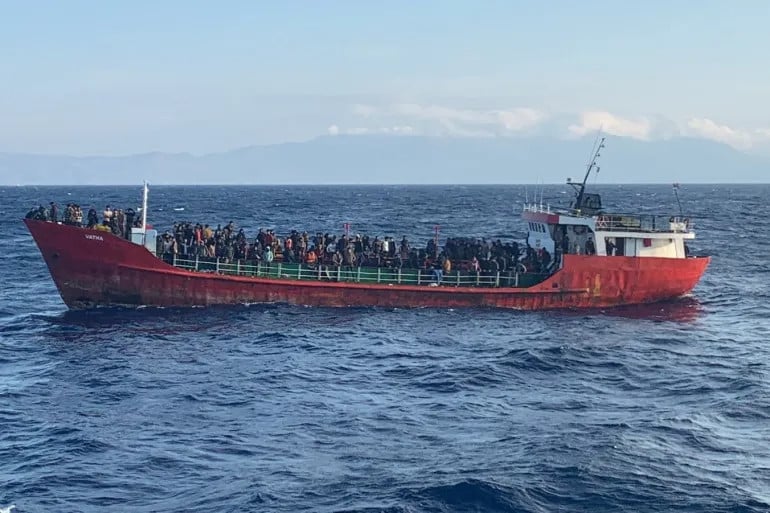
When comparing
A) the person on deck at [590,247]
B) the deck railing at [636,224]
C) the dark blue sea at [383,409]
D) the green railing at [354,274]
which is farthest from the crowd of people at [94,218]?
the deck railing at [636,224]

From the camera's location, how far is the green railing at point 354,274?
3734 cm

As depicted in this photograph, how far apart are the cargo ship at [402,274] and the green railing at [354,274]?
0.04 metres

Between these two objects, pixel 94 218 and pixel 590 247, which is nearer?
pixel 94 218

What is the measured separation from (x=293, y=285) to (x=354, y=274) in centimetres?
260

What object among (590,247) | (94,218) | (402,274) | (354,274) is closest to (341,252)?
(354,274)

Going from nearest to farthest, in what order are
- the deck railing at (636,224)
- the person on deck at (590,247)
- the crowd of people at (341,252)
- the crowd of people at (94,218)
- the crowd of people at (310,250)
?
1. the crowd of people at (94,218)
2. the crowd of people at (310,250)
3. the crowd of people at (341,252)
4. the deck railing at (636,224)
5. the person on deck at (590,247)

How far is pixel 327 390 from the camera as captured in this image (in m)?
25.4

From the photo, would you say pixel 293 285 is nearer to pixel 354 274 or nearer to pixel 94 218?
pixel 354 274

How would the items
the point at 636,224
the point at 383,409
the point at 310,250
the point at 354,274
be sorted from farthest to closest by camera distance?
the point at 636,224 < the point at 310,250 < the point at 354,274 < the point at 383,409

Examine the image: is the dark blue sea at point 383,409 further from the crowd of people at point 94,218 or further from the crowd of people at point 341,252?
the crowd of people at point 94,218

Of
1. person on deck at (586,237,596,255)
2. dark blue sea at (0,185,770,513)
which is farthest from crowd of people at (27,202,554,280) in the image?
dark blue sea at (0,185,770,513)

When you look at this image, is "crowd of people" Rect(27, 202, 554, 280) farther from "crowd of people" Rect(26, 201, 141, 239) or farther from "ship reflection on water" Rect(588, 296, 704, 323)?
"ship reflection on water" Rect(588, 296, 704, 323)

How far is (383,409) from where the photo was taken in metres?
23.3

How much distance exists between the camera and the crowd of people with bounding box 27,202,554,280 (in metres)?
36.8
